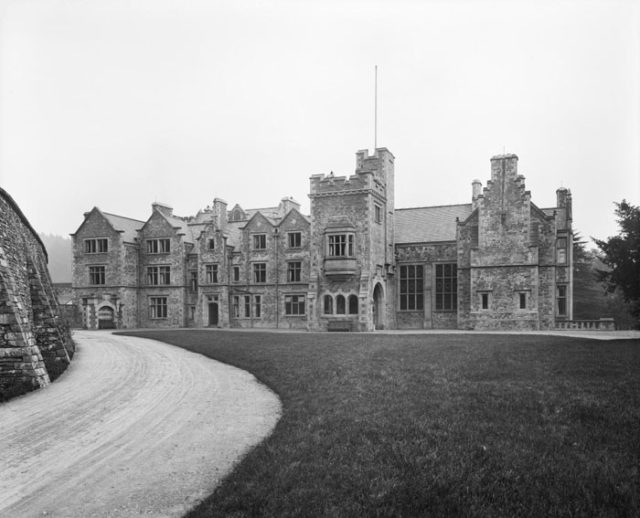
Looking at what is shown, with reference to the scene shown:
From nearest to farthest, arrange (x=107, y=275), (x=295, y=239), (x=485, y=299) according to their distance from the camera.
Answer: (x=485, y=299) < (x=295, y=239) < (x=107, y=275)

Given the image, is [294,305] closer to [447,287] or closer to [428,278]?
[428,278]

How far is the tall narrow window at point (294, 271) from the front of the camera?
4128cm

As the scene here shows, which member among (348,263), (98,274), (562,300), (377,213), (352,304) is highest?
(377,213)

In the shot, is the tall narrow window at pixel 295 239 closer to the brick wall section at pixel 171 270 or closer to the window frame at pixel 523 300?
the brick wall section at pixel 171 270

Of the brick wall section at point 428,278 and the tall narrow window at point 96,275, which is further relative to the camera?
the tall narrow window at point 96,275

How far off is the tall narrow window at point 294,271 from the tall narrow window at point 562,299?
1918 centimetres

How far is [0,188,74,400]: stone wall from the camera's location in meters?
12.7

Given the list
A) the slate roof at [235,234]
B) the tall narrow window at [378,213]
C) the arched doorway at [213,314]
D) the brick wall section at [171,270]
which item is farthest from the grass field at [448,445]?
the brick wall section at [171,270]

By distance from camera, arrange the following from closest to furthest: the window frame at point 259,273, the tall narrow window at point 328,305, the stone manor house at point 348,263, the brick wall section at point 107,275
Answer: the stone manor house at point 348,263 < the tall narrow window at point 328,305 < the window frame at point 259,273 < the brick wall section at point 107,275

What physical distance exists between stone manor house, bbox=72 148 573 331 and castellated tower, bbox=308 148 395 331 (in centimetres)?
7

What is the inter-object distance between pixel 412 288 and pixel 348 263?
23.0 ft

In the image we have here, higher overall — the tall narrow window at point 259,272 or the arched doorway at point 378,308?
the tall narrow window at point 259,272

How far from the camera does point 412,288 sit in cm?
3897

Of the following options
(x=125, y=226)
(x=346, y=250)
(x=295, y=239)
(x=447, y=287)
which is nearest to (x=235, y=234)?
(x=295, y=239)
